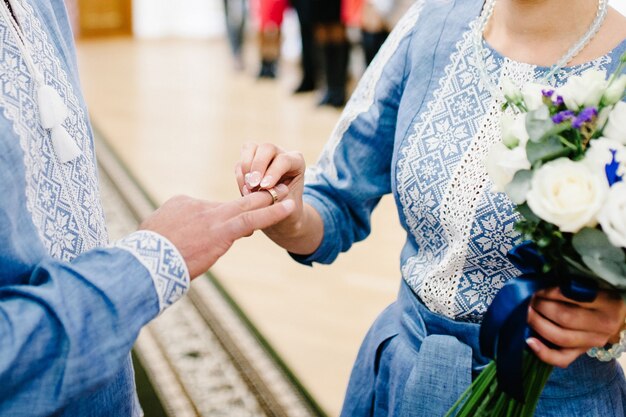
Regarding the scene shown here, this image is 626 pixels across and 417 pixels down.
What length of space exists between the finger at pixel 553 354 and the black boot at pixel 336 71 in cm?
618

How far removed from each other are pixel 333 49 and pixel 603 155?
6287mm

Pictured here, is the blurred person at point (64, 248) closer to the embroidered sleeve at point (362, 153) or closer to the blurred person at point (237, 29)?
the embroidered sleeve at point (362, 153)

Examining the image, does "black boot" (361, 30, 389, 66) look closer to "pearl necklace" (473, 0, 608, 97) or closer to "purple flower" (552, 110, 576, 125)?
"pearl necklace" (473, 0, 608, 97)

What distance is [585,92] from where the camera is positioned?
3.37ft

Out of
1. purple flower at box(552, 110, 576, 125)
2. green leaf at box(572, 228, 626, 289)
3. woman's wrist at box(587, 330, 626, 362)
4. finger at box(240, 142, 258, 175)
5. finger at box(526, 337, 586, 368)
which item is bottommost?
woman's wrist at box(587, 330, 626, 362)

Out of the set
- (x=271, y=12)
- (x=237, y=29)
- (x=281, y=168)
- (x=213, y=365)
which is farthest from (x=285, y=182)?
(x=237, y=29)

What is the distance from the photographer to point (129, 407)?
4.45 ft

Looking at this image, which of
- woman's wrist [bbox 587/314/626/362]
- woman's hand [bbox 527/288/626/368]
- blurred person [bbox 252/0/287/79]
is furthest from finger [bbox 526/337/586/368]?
blurred person [bbox 252/0/287/79]

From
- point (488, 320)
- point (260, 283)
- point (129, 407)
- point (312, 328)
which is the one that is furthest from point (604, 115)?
point (260, 283)

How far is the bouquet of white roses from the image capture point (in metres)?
0.97

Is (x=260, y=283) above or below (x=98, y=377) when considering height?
below

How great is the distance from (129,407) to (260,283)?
2.46 meters

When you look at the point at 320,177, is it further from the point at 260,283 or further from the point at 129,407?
the point at 260,283

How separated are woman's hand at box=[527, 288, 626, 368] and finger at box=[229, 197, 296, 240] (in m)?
0.40
